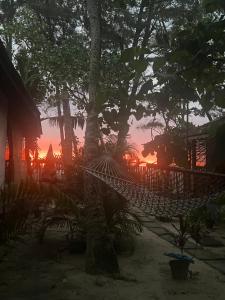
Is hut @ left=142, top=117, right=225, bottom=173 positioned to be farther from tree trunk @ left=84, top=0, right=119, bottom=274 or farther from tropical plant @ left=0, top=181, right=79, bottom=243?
tree trunk @ left=84, top=0, right=119, bottom=274

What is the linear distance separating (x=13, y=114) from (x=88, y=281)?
13.6 ft

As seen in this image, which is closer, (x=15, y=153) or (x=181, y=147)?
(x=181, y=147)

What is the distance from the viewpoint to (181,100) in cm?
161

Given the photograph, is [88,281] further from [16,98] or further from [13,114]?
[13,114]

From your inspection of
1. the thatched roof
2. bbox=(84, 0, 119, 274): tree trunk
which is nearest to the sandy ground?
bbox=(84, 0, 119, 274): tree trunk

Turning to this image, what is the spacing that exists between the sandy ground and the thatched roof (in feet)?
8.39

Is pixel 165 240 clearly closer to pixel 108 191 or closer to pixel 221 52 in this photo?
pixel 108 191

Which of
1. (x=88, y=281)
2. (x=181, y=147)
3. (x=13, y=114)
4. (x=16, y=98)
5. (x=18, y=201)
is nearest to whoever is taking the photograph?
(x=181, y=147)

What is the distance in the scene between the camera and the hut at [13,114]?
180 inches

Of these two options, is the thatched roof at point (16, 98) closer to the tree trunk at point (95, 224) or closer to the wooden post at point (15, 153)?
the wooden post at point (15, 153)

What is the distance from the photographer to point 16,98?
625 centimetres

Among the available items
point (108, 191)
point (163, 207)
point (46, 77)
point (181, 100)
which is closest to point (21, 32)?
point (46, 77)

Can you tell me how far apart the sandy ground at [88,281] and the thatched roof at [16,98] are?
8.39 feet

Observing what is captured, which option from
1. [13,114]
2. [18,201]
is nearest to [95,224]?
[18,201]
